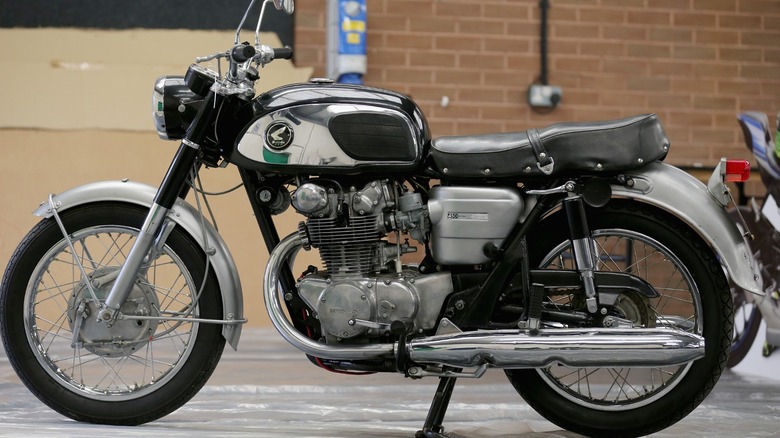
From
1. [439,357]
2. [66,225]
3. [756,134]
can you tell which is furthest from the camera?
[756,134]

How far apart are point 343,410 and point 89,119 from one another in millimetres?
2228

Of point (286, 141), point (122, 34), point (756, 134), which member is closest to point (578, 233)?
point (286, 141)

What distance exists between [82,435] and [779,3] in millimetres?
4110

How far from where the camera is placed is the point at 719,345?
2.58 m

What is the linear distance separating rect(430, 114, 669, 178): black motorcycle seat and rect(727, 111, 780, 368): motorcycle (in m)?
1.78

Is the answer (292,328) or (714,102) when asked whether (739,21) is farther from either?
(292,328)

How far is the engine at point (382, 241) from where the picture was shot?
101 inches

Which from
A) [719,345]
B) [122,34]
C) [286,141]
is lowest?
[719,345]

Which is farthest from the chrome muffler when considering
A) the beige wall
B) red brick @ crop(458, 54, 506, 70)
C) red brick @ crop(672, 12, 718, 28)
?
red brick @ crop(672, 12, 718, 28)

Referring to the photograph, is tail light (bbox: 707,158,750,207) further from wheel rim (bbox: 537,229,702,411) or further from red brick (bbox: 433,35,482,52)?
red brick (bbox: 433,35,482,52)

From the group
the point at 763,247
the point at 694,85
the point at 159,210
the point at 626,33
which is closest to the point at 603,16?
the point at 626,33

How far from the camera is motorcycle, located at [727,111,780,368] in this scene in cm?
419

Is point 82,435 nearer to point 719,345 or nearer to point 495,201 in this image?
point 495,201

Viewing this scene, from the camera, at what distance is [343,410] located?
322 centimetres
